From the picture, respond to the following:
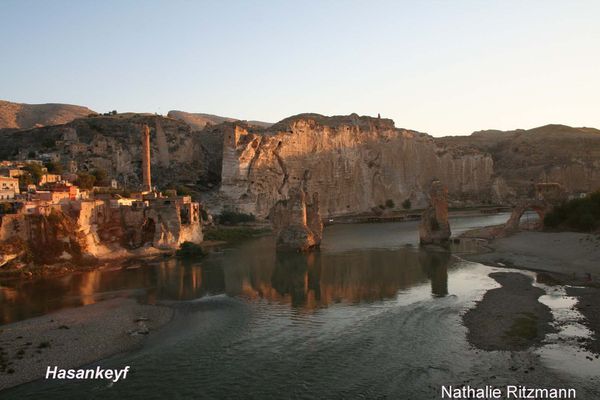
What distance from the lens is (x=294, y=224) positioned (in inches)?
1428

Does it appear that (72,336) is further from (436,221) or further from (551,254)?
(436,221)

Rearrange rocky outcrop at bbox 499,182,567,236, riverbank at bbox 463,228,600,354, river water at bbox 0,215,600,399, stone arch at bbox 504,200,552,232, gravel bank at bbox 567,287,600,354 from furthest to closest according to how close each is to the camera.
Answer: stone arch at bbox 504,200,552,232 < rocky outcrop at bbox 499,182,567,236 < riverbank at bbox 463,228,600,354 < gravel bank at bbox 567,287,600,354 < river water at bbox 0,215,600,399

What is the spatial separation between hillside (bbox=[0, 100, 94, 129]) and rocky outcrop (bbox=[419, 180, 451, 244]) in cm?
7777

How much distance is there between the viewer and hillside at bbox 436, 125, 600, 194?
249 ft

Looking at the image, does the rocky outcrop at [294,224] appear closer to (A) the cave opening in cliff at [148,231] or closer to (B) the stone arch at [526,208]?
(A) the cave opening in cliff at [148,231]

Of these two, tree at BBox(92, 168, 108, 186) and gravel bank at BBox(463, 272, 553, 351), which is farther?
tree at BBox(92, 168, 108, 186)

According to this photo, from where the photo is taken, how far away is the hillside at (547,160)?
75.9 metres

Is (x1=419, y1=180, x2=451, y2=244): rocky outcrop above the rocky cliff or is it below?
below

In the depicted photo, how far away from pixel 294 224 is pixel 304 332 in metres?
19.6

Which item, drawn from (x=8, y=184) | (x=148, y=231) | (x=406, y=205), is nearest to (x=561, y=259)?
(x=148, y=231)

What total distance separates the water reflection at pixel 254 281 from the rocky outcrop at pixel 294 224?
4.33 ft

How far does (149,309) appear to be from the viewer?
66.4 feet

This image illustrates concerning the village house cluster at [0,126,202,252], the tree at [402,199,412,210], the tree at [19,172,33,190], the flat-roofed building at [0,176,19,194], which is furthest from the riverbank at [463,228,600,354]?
the tree at [402,199,412,210]

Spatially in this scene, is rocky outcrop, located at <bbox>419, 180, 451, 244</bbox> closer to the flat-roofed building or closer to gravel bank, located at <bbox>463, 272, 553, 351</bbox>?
gravel bank, located at <bbox>463, 272, 553, 351</bbox>
